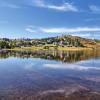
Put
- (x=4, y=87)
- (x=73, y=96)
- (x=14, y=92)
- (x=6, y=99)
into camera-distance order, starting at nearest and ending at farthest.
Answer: (x=6, y=99), (x=73, y=96), (x=14, y=92), (x=4, y=87)

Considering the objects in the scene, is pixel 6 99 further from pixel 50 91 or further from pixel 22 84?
pixel 22 84

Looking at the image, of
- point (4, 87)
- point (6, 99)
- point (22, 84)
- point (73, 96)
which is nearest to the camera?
point (6, 99)

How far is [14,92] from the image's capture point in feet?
112

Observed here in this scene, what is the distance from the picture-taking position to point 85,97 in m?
31.4

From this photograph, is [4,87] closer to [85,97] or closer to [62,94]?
[62,94]

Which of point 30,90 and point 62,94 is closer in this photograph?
point 62,94

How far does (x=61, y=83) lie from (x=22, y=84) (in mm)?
6812

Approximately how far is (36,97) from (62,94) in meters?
3.86

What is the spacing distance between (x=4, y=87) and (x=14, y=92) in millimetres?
4114

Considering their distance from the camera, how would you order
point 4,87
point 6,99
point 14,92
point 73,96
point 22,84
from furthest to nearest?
point 22,84, point 4,87, point 14,92, point 73,96, point 6,99

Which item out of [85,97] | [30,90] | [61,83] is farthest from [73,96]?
[61,83]

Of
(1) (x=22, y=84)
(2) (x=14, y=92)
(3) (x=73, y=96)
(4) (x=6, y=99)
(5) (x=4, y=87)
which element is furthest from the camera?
(1) (x=22, y=84)

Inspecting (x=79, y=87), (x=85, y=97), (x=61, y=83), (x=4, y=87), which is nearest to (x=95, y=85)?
(x=79, y=87)

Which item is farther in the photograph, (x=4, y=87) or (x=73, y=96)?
(x=4, y=87)
